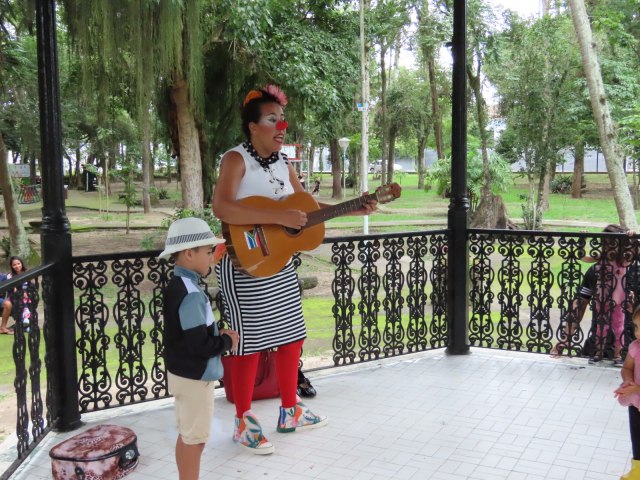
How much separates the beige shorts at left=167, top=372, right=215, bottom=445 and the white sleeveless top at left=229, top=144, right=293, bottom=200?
3.68ft

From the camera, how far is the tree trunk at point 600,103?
892 centimetres

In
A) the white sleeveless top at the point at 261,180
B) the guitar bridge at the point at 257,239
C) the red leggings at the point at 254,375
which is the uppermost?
the white sleeveless top at the point at 261,180

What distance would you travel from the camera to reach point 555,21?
58.4ft

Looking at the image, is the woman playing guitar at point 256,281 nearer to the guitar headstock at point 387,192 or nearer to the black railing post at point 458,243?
the guitar headstock at point 387,192

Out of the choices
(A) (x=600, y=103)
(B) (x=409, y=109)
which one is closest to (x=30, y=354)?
(A) (x=600, y=103)

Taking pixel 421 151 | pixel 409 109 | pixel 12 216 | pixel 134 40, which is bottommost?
pixel 12 216

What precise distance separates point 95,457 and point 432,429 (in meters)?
1.88

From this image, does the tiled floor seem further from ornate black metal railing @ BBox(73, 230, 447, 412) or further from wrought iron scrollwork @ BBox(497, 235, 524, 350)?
wrought iron scrollwork @ BBox(497, 235, 524, 350)

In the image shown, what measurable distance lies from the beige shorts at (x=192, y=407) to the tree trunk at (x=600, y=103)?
25.9 ft

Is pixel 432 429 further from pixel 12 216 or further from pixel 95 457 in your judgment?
pixel 12 216

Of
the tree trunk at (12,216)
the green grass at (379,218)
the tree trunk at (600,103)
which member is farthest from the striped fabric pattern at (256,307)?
the tree trunk at (12,216)

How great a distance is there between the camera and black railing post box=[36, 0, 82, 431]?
3.84m

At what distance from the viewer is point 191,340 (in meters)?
2.74

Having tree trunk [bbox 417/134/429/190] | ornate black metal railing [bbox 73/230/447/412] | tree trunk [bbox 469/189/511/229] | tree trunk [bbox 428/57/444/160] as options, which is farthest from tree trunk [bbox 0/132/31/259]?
tree trunk [bbox 417/134/429/190]
